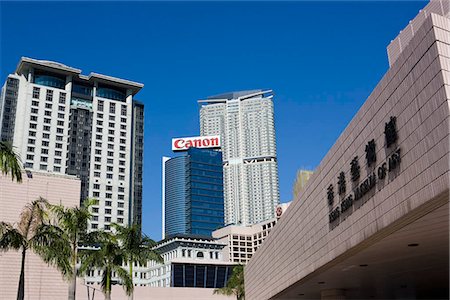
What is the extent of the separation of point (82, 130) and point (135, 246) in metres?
108

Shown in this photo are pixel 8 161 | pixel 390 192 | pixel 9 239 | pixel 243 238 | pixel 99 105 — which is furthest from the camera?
pixel 243 238

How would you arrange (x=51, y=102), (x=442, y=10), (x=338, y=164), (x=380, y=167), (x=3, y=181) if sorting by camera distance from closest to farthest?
1. (x=380, y=167)
2. (x=442, y=10)
3. (x=338, y=164)
4. (x=3, y=181)
5. (x=51, y=102)

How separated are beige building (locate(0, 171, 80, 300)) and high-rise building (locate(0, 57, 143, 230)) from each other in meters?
87.9

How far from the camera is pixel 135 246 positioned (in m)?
49.1

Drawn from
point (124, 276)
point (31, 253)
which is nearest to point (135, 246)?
point (124, 276)

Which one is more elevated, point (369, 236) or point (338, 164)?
point (338, 164)

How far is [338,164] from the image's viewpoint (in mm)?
25859

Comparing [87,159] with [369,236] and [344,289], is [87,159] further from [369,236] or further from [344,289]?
[369,236]

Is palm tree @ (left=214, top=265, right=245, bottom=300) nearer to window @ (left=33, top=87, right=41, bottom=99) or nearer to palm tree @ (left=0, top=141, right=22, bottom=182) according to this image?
palm tree @ (left=0, top=141, right=22, bottom=182)

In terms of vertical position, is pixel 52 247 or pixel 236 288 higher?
pixel 52 247

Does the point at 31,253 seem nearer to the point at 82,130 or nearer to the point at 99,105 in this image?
the point at 82,130

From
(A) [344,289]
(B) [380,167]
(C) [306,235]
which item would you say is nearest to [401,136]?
(B) [380,167]

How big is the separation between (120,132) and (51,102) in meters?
21.6

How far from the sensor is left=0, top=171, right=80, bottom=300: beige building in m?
49.5
